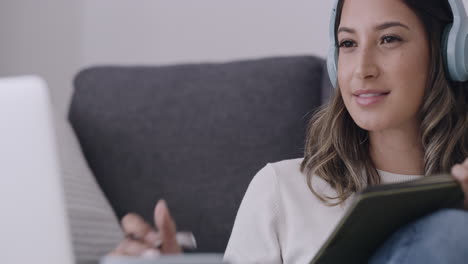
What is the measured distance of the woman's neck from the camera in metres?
1.38

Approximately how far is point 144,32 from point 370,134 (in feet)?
3.52

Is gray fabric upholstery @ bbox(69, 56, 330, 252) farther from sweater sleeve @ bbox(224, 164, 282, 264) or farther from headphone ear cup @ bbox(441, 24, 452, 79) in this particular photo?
headphone ear cup @ bbox(441, 24, 452, 79)

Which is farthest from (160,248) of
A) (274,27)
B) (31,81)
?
(274,27)

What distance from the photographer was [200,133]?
1.77 meters

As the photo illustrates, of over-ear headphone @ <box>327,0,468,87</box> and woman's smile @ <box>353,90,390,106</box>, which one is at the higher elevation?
over-ear headphone @ <box>327,0,468,87</box>

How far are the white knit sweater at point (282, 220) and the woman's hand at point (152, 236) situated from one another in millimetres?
555

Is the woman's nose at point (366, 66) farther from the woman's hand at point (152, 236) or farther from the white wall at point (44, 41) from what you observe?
the white wall at point (44, 41)

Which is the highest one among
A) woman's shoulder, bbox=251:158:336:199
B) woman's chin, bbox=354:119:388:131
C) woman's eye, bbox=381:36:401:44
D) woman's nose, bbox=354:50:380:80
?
woman's eye, bbox=381:36:401:44

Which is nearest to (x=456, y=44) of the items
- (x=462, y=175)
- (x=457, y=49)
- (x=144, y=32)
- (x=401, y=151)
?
(x=457, y=49)

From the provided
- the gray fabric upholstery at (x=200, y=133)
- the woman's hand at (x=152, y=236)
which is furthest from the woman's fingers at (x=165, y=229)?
the gray fabric upholstery at (x=200, y=133)

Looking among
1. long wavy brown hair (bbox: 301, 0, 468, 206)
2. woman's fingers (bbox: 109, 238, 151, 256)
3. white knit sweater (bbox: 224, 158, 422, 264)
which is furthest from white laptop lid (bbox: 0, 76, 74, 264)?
long wavy brown hair (bbox: 301, 0, 468, 206)

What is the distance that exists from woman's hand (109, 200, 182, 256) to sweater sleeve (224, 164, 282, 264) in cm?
56

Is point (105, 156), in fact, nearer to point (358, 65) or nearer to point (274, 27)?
point (274, 27)

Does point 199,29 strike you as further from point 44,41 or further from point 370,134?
point 370,134
